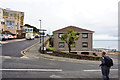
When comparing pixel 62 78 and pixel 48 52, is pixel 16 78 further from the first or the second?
pixel 48 52

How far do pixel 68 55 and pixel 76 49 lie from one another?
22.8 meters

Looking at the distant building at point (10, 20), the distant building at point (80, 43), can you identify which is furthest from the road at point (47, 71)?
the distant building at point (10, 20)

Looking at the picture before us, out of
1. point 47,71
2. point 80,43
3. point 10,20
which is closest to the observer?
point 47,71

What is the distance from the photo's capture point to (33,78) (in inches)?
249

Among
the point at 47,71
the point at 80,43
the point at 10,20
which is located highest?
the point at 10,20

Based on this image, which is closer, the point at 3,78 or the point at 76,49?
the point at 3,78

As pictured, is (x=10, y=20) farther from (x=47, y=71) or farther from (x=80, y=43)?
(x=47, y=71)

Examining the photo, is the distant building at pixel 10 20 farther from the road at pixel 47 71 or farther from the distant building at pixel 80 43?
the road at pixel 47 71

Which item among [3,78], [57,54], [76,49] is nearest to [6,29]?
[76,49]

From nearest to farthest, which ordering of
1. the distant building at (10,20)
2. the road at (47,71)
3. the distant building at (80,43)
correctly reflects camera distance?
the road at (47,71), the distant building at (80,43), the distant building at (10,20)

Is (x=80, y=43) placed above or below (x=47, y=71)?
above

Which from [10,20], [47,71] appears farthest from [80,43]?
[10,20]

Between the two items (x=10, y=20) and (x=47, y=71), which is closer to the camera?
(x=47, y=71)

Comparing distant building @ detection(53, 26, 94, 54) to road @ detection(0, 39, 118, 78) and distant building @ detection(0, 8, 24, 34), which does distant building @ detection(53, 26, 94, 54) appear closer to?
distant building @ detection(0, 8, 24, 34)
